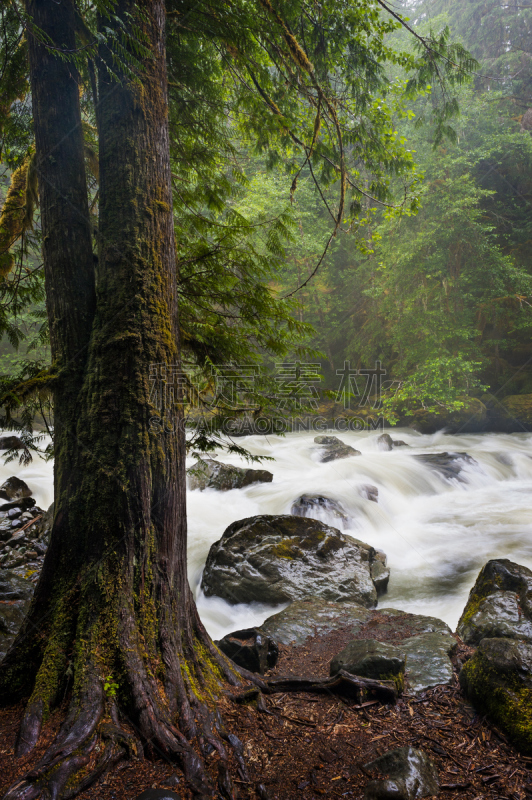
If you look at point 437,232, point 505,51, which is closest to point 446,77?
point 437,232

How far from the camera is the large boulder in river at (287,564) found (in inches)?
219

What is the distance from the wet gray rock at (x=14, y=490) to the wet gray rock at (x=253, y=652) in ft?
20.9

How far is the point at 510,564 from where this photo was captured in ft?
14.6

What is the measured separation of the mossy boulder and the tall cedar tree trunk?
162 centimetres

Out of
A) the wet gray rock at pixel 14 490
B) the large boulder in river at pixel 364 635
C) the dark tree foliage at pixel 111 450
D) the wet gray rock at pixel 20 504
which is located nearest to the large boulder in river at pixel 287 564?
the large boulder in river at pixel 364 635

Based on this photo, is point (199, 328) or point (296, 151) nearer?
point (199, 328)

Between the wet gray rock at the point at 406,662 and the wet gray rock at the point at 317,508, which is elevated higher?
the wet gray rock at the point at 406,662

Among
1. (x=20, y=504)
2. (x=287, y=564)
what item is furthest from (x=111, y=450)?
(x=20, y=504)

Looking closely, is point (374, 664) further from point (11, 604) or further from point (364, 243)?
point (364, 243)

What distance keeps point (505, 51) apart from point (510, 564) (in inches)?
966

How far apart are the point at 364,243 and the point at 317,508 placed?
16.8 feet

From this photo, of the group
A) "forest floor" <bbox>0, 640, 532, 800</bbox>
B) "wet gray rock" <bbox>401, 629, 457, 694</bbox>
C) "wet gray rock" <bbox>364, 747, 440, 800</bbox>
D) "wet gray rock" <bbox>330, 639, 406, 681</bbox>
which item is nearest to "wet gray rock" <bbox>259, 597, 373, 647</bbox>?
"wet gray rock" <bbox>401, 629, 457, 694</bbox>

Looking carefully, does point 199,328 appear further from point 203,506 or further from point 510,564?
point 203,506

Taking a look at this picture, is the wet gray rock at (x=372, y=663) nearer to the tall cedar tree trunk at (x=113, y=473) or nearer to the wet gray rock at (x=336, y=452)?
the tall cedar tree trunk at (x=113, y=473)
